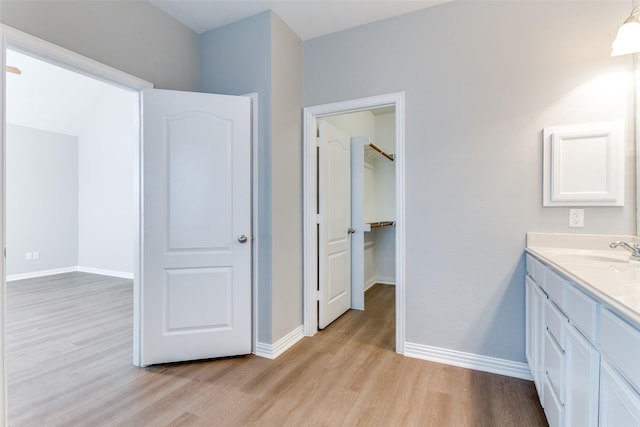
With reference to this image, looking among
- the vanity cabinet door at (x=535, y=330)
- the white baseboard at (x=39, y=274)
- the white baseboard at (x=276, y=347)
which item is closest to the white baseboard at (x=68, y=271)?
the white baseboard at (x=39, y=274)

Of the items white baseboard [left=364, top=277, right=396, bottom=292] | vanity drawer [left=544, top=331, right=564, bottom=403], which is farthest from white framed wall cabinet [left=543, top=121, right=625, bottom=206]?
white baseboard [left=364, top=277, right=396, bottom=292]

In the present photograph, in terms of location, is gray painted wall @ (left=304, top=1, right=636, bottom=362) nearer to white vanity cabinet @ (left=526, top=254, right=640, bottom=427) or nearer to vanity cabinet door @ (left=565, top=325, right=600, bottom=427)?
white vanity cabinet @ (left=526, top=254, right=640, bottom=427)

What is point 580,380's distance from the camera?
3.54ft

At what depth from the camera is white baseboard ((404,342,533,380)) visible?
6.83 feet

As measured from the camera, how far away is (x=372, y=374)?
2.14 metres

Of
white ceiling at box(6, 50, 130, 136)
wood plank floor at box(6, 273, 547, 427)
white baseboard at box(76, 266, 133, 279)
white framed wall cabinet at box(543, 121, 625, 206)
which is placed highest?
white ceiling at box(6, 50, 130, 136)

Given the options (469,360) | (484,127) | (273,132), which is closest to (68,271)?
(273,132)

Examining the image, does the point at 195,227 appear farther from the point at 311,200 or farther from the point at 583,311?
the point at 583,311

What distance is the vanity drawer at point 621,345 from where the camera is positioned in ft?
2.48

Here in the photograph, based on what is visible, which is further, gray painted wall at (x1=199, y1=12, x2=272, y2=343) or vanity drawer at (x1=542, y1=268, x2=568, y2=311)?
gray painted wall at (x1=199, y1=12, x2=272, y2=343)

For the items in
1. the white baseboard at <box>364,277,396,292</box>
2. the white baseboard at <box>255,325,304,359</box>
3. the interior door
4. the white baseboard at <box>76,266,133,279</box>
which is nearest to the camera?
the white baseboard at <box>255,325,304,359</box>

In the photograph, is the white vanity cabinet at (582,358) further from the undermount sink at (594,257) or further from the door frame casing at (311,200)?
the door frame casing at (311,200)

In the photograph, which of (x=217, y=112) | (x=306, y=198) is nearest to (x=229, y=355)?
(x=306, y=198)

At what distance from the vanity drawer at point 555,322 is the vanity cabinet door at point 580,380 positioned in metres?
Result: 0.05
